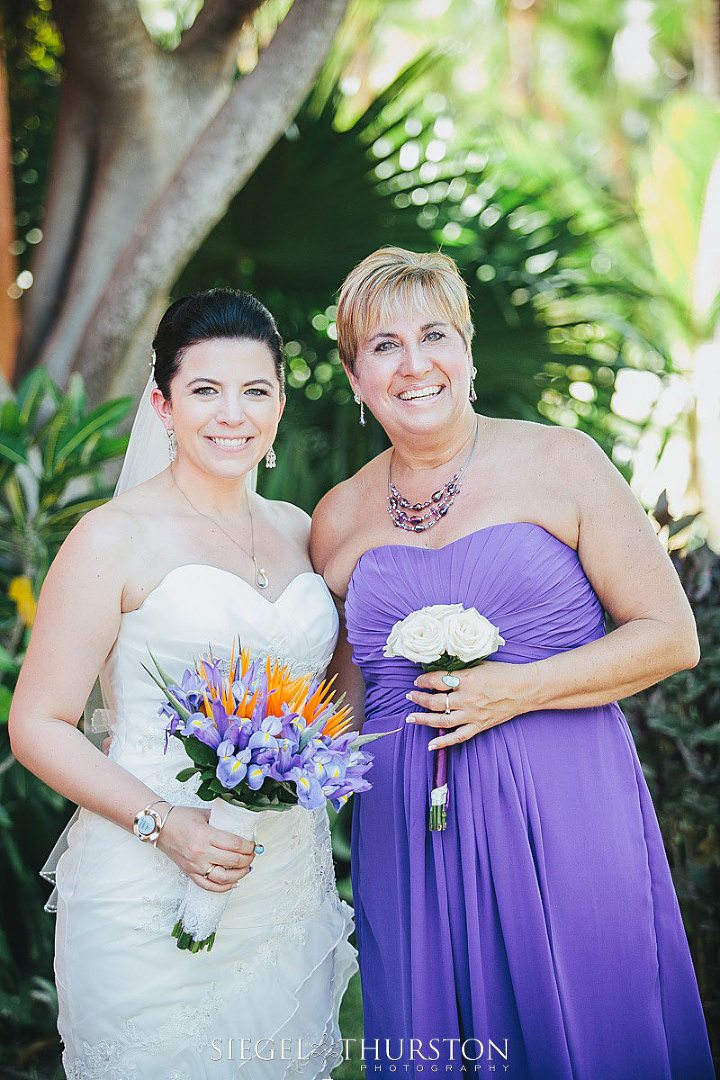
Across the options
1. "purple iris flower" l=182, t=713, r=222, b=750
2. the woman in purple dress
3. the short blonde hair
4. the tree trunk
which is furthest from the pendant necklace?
the tree trunk

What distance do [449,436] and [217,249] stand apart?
8.74ft

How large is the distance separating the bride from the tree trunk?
1540 mm

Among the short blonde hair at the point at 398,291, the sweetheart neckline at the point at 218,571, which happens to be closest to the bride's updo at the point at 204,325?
the short blonde hair at the point at 398,291

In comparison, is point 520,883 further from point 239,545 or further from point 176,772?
point 239,545

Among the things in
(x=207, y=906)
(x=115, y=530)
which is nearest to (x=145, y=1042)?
(x=207, y=906)

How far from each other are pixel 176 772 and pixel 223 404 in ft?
3.26

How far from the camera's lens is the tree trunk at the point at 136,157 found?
429cm

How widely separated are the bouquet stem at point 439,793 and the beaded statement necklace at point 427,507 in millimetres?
601

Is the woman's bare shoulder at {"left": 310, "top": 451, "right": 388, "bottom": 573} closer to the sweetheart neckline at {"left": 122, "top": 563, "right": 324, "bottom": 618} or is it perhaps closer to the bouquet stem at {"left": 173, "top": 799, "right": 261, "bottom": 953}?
the sweetheart neckline at {"left": 122, "top": 563, "right": 324, "bottom": 618}

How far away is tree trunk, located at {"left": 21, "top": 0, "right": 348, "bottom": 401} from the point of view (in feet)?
14.1

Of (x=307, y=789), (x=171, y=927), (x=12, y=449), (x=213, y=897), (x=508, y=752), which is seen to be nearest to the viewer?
(x=307, y=789)

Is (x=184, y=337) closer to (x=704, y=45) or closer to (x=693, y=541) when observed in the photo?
(x=693, y=541)

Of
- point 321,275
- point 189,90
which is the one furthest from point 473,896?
point 189,90

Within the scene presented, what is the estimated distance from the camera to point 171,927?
2.57 meters
